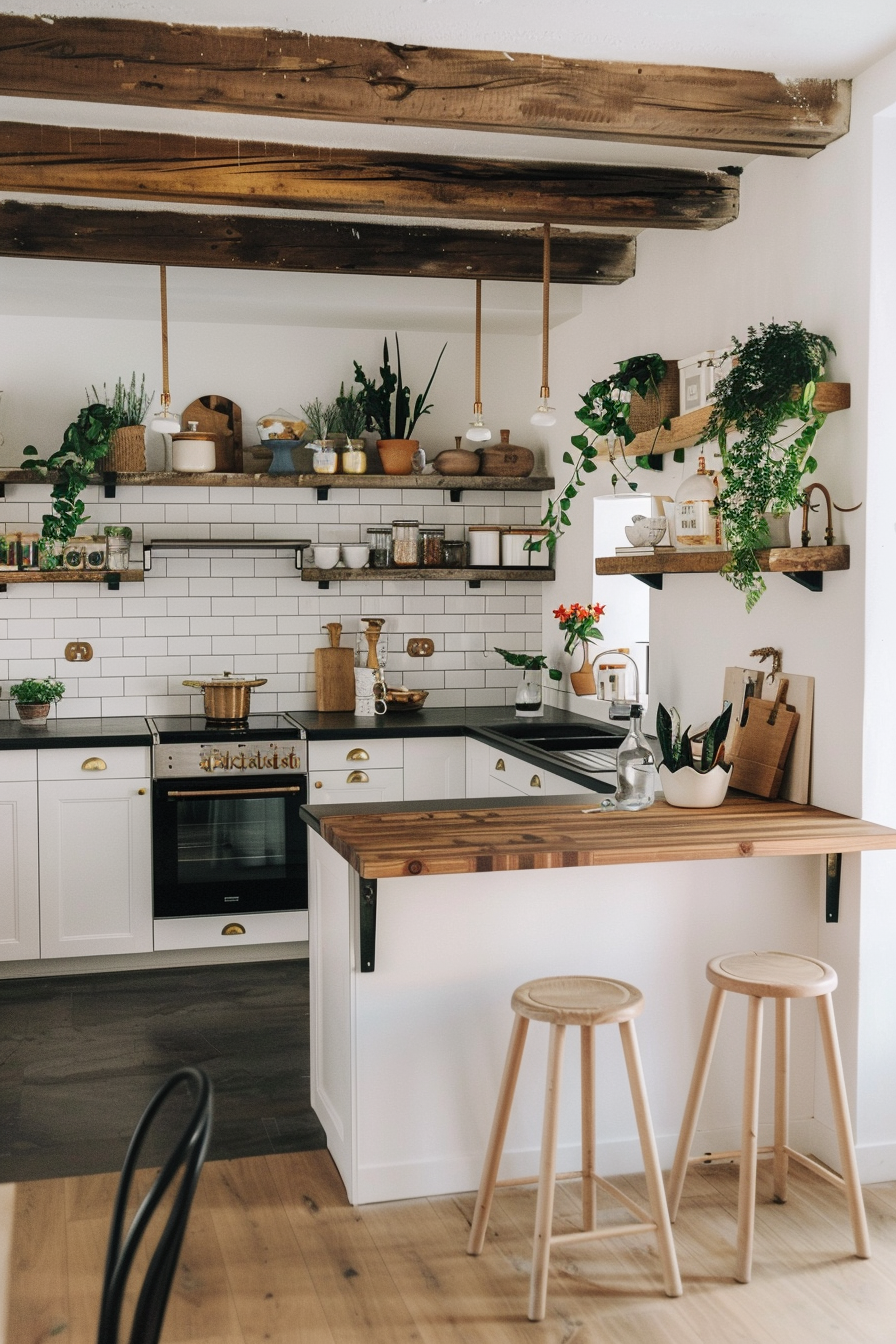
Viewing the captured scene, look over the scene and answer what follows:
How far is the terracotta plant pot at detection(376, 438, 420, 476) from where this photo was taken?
5.52 m

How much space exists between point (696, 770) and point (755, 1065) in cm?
87

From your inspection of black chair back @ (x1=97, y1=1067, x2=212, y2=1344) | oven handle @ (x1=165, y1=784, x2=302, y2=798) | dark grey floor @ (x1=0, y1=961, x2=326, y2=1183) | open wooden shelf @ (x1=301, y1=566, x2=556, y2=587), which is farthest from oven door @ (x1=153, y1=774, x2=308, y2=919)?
black chair back @ (x1=97, y1=1067, x2=212, y2=1344)

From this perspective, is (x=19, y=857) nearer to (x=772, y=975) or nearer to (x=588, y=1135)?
(x=588, y=1135)

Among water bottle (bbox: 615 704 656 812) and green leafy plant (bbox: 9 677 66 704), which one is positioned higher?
green leafy plant (bbox: 9 677 66 704)

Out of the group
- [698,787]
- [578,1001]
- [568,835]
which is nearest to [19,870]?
[568,835]

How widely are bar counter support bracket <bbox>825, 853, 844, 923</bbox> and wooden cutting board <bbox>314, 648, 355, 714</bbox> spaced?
2842 millimetres

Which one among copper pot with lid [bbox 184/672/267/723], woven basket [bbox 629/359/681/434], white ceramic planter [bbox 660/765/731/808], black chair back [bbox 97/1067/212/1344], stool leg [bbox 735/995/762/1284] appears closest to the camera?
black chair back [bbox 97/1067/212/1344]

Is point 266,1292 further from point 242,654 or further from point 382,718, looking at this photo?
point 242,654

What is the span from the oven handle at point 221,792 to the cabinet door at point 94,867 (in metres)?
0.13

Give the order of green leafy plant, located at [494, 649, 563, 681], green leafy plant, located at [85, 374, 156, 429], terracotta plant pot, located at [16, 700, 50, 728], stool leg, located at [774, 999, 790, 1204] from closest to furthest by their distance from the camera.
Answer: stool leg, located at [774, 999, 790, 1204] < terracotta plant pot, located at [16, 700, 50, 728] < green leafy plant, located at [85, 374, 156, 429] < green leafy plant, located at [494, 649, 563, 681]

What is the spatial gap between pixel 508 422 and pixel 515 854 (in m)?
3.45

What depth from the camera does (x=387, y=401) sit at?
5.56 meters

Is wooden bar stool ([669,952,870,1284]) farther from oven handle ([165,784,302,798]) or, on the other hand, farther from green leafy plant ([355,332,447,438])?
green leafy plant ([355,332,447,438])

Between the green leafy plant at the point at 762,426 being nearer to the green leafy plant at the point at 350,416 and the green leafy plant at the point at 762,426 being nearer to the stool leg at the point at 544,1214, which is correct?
the stool leg at the point at 544,1214
